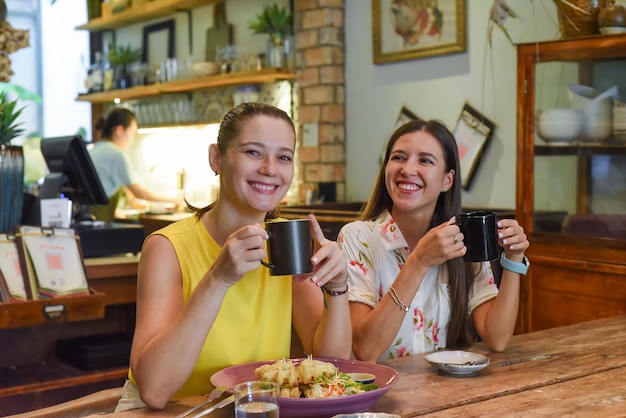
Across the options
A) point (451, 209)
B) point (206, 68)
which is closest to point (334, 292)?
point (451, 209)

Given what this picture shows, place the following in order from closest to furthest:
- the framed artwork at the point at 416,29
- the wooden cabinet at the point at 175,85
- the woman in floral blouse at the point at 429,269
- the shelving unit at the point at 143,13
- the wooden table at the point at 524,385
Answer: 1. the wooden table at the point at 524,385
2. the woman in floral blouse at the point at 429,269
3. the framed artwork at the point at 416,29
4. the wooden cabinet at the point at 175,85
5. the shelving unit at the point at 143,13

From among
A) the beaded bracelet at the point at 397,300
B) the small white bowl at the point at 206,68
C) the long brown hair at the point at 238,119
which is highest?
the small white bowl at the point at 206,68

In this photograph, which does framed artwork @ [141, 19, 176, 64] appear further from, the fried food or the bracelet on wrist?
the fried food

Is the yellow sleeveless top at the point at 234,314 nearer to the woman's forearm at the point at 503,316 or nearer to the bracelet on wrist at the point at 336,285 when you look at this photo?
the bracelet on wrist at the point at 336,285

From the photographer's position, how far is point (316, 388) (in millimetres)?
1621

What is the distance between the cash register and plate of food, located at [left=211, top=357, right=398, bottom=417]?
2.27 meters

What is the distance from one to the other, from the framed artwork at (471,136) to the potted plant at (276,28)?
60.3 inches

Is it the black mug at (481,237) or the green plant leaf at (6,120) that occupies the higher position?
the green plant leaf at (6,120)

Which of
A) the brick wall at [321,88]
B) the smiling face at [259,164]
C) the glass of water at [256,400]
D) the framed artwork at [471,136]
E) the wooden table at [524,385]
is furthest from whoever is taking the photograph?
the brick wall at [321,88]

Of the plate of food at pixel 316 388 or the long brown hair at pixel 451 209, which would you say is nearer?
the plate of food at pixel 316 388

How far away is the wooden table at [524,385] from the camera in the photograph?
66.5 inches

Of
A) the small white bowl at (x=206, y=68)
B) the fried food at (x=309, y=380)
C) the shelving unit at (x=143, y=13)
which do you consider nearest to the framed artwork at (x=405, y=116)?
the small white bowl at (x=206, y=68)

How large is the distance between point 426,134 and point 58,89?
7549 mm

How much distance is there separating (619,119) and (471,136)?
→ 117 centimetres
